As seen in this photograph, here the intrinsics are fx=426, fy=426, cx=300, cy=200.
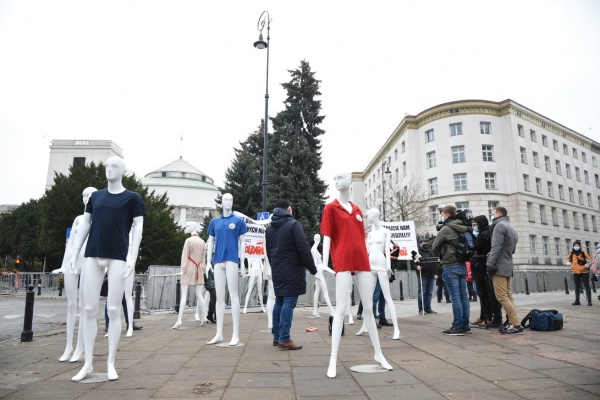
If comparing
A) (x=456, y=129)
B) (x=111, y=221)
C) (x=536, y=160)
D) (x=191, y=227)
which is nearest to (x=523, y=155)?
(x=536, y=160)

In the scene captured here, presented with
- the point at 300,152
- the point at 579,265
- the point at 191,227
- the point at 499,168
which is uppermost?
the point at 499,168

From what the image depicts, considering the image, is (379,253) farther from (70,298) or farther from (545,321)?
(70,298)

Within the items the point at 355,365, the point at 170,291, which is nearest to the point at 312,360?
the point at 355,365

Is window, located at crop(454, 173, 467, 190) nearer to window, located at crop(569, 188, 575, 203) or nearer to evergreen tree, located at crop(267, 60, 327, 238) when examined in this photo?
window, located at crop(569, 188, 575, 203)

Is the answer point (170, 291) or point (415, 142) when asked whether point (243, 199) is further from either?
point (415, 142)

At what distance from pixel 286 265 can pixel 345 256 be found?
1769 mm

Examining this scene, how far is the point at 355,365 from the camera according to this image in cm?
512

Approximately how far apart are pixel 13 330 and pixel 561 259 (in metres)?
49.5

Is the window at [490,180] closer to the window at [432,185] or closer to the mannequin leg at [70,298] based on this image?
the window at [432,185]

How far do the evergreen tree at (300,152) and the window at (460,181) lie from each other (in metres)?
18.7

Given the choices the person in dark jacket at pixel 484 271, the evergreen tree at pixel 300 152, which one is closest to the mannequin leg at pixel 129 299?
the person in dark jacket at pixel 484 271

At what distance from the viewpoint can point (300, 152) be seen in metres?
28.5

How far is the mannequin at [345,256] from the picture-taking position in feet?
15.6

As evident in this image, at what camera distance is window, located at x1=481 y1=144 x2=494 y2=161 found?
42906 mm
